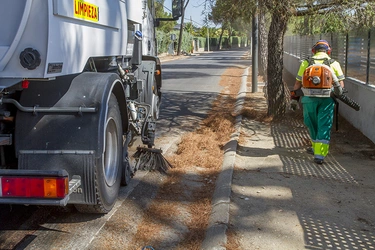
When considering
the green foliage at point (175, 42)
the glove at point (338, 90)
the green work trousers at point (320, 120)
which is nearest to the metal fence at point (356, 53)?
the glove at point (338, 90)

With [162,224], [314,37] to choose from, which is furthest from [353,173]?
[314,37]

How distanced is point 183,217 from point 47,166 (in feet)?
5.17

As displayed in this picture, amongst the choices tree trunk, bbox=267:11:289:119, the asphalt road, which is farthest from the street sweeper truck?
tree trunk, bbox=267:11:289:119

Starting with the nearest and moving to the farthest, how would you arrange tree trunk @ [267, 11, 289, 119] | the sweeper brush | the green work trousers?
the sweeper brush → the green work trousers → tree trunk @ [267, 11, 289, 119]

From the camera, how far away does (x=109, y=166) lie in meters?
4.67

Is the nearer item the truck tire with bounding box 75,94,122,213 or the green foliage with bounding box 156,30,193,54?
the truck tire with bounding box 75,94,122,213

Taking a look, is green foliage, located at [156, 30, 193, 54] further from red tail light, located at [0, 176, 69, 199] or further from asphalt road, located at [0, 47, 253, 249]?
red tail light, located at [0, 176, 69, 199]

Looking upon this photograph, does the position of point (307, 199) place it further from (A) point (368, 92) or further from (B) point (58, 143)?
(A) point (368, 92)

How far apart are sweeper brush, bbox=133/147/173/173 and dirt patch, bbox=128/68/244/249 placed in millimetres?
118

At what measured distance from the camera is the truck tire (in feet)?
13.3

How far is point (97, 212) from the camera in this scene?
4.28m

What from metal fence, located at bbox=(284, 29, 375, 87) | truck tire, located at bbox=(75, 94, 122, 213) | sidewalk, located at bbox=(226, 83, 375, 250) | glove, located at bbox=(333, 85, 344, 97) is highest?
metal fence, located at bbox=(284, 29, 375, 87)

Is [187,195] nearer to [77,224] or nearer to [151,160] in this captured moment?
[151,160]

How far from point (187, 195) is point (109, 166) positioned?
1.13 meters
